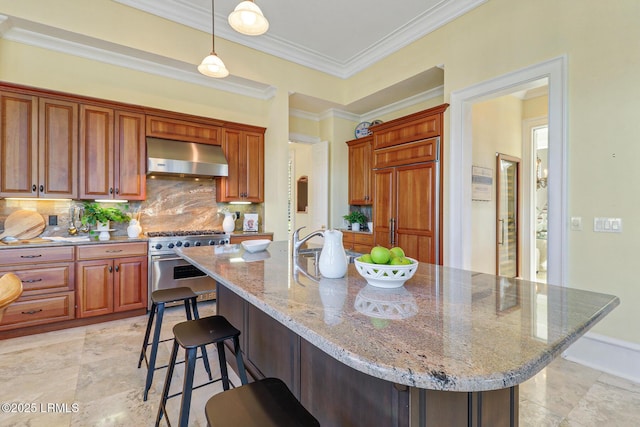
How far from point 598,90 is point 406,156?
187 centimetres

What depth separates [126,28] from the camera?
3266 mm

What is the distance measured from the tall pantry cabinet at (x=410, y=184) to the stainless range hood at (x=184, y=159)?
7.13 ft

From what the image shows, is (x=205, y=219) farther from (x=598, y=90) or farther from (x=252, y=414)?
(x=598, y=90)

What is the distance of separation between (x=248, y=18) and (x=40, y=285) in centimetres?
313

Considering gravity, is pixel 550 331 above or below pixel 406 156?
below

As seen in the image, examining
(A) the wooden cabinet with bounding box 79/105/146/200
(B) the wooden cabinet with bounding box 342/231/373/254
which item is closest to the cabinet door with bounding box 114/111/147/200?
(A) the wooden cabinet with bounding box 79/105/146/200

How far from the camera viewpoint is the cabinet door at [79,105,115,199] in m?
3.29

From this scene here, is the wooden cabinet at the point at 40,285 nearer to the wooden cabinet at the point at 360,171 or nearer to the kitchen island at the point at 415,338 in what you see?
the kitchen island at the point at 415,338

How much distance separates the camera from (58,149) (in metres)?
3.18

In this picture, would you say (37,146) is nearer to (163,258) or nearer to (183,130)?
(183,130)

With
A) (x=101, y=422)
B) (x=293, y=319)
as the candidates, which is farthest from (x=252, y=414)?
(x=101, y=422)

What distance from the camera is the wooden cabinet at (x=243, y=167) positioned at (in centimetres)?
426

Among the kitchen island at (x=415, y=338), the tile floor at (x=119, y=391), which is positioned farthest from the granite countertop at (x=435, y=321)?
the tile floor at (x=119, y=391)

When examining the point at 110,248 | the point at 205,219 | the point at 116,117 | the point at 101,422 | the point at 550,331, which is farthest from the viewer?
the point at 205,219
